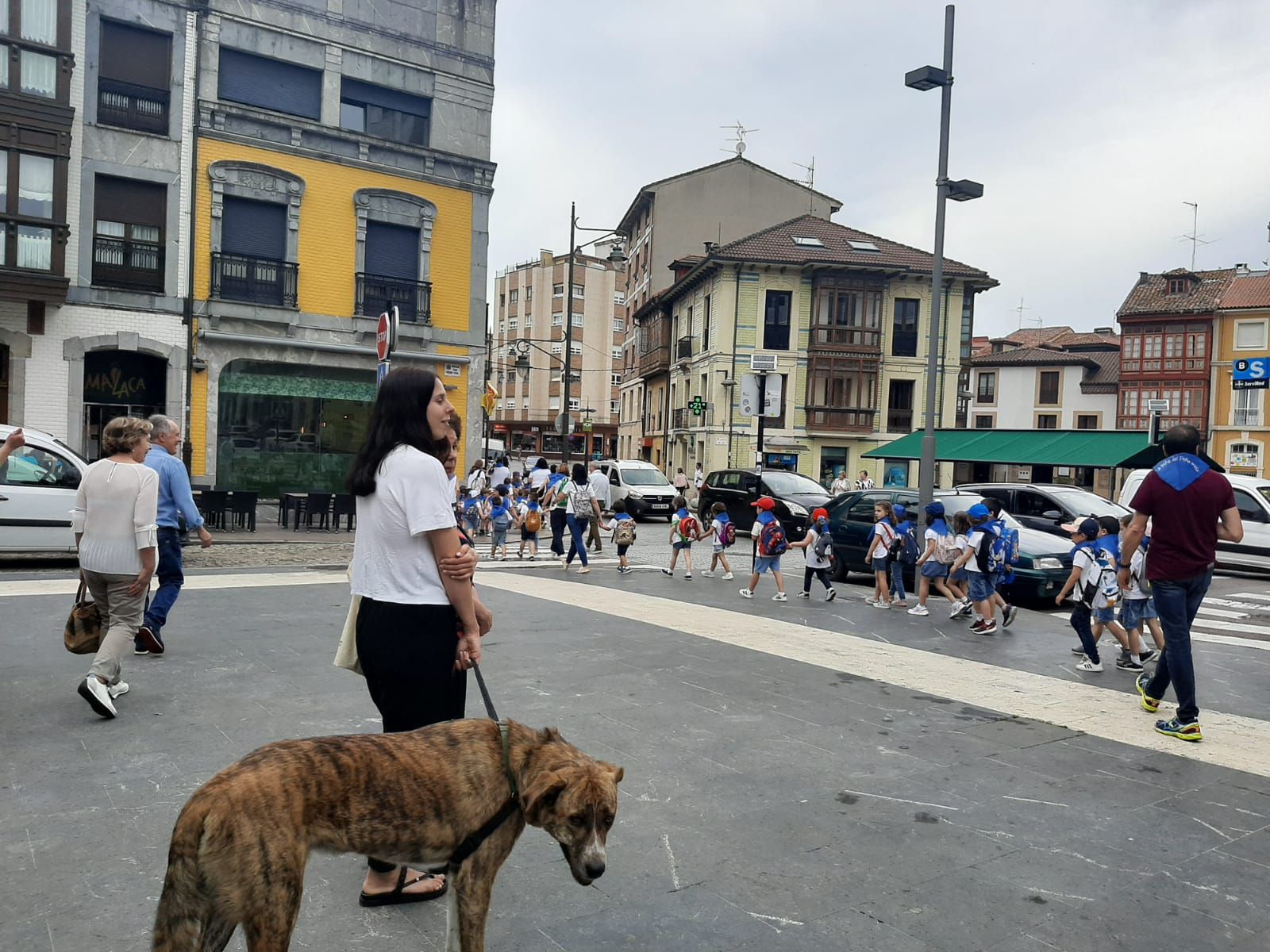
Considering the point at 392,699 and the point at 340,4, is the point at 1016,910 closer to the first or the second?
the point at 392,699

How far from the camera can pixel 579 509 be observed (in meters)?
14.5

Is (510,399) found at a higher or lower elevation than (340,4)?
lower

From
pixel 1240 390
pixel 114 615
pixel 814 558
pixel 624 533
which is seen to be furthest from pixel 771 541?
pixel 1240 390

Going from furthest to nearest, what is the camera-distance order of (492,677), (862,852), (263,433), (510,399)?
(510,399) < (263,433) < (492,677) < (862,852)

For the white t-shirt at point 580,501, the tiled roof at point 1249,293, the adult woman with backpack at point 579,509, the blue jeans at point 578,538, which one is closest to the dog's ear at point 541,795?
the adult woman with backpack at point 579,509

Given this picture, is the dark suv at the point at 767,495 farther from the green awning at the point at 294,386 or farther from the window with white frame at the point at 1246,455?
the window with white frame at the point at 1246,455

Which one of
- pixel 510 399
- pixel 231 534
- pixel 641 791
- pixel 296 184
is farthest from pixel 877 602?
→ pixel 510 399

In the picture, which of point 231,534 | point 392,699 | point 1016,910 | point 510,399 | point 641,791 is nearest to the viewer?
point 392,699

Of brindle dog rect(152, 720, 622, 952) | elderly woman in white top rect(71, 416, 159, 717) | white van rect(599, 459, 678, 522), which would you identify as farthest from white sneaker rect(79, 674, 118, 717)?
white van rect(599, 459, 678, 522)

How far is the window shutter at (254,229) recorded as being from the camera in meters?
22.5

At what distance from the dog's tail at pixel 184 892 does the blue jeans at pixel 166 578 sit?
531 cm

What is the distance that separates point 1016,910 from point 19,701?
5.54 metres

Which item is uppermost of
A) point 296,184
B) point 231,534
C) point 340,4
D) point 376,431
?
point 340,4

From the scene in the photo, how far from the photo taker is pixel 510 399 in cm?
8531
